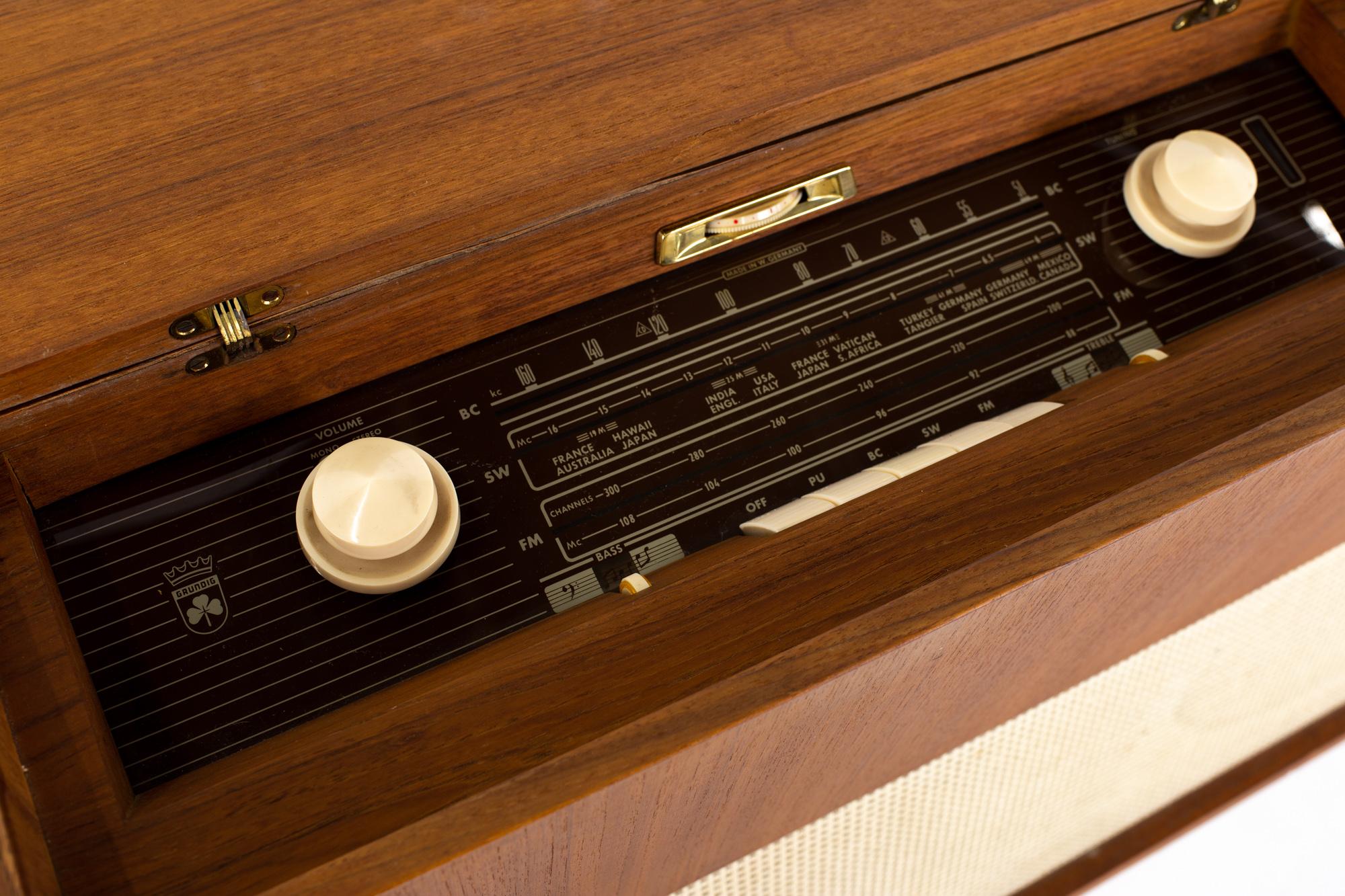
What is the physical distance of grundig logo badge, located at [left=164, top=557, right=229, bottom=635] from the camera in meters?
0.86

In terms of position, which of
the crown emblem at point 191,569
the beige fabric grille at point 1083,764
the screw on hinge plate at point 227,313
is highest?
the screw on hinge plate at point 227,313

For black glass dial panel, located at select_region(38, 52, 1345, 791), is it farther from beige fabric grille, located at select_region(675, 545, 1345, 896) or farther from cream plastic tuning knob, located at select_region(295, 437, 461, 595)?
beige fabric grille, located at select_region(675, 545, 1345, 896)

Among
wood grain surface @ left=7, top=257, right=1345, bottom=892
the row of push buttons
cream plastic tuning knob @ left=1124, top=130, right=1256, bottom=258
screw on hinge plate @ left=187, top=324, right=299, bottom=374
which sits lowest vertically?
wood grain surface @ left=7, top=257, right=1345, bottom=892

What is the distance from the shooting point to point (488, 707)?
0.76 m

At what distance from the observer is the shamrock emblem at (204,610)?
86cm

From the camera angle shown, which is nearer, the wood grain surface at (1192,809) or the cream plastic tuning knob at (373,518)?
the cream plastic tuning knob at (373,518)

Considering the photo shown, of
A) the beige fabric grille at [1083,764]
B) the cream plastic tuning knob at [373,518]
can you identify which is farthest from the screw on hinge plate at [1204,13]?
the cream plastic tuning knob at [373,518]

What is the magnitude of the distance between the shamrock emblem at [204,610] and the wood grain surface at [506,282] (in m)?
0.12

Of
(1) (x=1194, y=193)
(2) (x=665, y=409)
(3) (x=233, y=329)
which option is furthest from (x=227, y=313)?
(1) (x=1194, y=193)

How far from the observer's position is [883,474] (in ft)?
2.98

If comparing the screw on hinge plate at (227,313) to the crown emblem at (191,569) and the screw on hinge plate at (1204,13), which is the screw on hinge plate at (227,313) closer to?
the crown emblem at (191,569)

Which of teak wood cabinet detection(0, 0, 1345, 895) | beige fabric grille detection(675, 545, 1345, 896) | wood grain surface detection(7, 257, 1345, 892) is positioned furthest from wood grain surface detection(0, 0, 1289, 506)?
beige fabric grille detection(675, 545, 1345, 896)

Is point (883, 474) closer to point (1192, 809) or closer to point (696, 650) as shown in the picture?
point (696, 650)

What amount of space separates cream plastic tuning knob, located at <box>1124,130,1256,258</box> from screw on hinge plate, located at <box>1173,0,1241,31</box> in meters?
0.10
